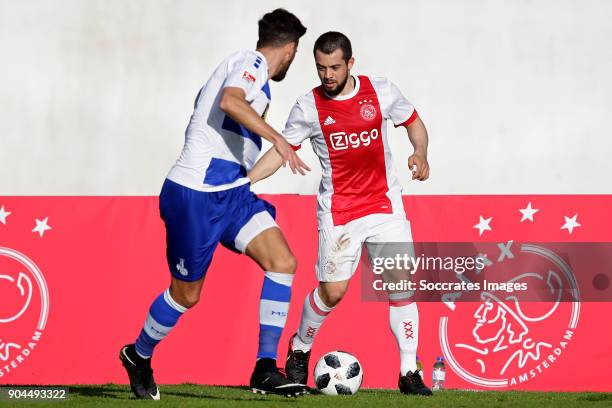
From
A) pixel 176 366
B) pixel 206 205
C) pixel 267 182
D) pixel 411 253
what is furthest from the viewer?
pixel 267 182

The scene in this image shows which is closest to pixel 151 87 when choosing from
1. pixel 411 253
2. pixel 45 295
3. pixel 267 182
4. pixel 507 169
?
pixel 267 182

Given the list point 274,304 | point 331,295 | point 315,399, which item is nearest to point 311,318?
point 331,295

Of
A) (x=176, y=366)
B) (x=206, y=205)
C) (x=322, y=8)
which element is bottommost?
(x=176, y=366)

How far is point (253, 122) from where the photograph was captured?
629 cm

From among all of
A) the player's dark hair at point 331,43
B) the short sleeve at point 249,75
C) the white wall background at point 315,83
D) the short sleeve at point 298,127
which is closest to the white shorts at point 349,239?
the short sleeve at point 298,127

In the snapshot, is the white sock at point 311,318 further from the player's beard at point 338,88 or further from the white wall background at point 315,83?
the white wall background at point 315,83

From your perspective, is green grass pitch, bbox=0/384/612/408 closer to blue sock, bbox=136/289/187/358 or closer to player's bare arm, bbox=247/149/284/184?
blue sock, bbox=136/289/187/358

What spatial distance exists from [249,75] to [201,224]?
2.83ft

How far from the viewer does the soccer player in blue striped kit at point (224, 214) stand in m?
6.62

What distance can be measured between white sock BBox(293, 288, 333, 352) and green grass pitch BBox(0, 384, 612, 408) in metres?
0.52

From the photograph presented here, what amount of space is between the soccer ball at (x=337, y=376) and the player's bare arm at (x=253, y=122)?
1858 mm

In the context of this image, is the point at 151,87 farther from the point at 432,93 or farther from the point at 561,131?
the point at 561,131

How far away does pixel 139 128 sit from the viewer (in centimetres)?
1148

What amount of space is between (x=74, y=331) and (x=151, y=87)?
2.75 m
